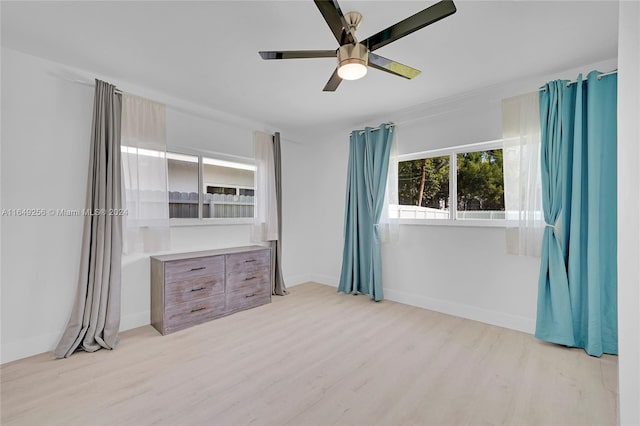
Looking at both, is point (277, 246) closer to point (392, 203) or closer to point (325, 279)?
point (325, 279)

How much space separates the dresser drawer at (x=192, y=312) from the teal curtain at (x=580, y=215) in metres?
3.23

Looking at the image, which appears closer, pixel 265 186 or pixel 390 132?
pixel 390 132

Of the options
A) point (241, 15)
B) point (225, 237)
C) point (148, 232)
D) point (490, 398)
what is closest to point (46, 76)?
point (148, 232)

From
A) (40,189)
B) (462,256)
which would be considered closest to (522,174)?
(462,256)

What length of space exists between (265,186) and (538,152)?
10.5 ft

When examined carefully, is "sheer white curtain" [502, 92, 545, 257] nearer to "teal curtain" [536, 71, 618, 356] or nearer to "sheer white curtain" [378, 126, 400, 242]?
"teal curtain" [536, 71, 618, 356]

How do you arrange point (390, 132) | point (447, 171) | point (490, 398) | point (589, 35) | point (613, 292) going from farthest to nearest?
point (390, 132)
point (447, 171)
point (613, 292)
point (589, 35)
point (490, 398)

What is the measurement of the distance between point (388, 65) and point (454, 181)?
205 centimetres

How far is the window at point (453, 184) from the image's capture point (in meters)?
3.23

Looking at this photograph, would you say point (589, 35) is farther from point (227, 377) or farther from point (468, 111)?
point (227, 377)

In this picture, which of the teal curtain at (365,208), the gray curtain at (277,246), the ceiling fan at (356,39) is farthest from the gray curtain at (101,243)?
the teal curtain at (365,208)

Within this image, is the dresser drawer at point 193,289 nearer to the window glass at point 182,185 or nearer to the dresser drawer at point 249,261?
the dresser drawer at point 249,261

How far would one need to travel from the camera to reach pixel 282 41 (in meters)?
2.21

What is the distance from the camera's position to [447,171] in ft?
11.8
